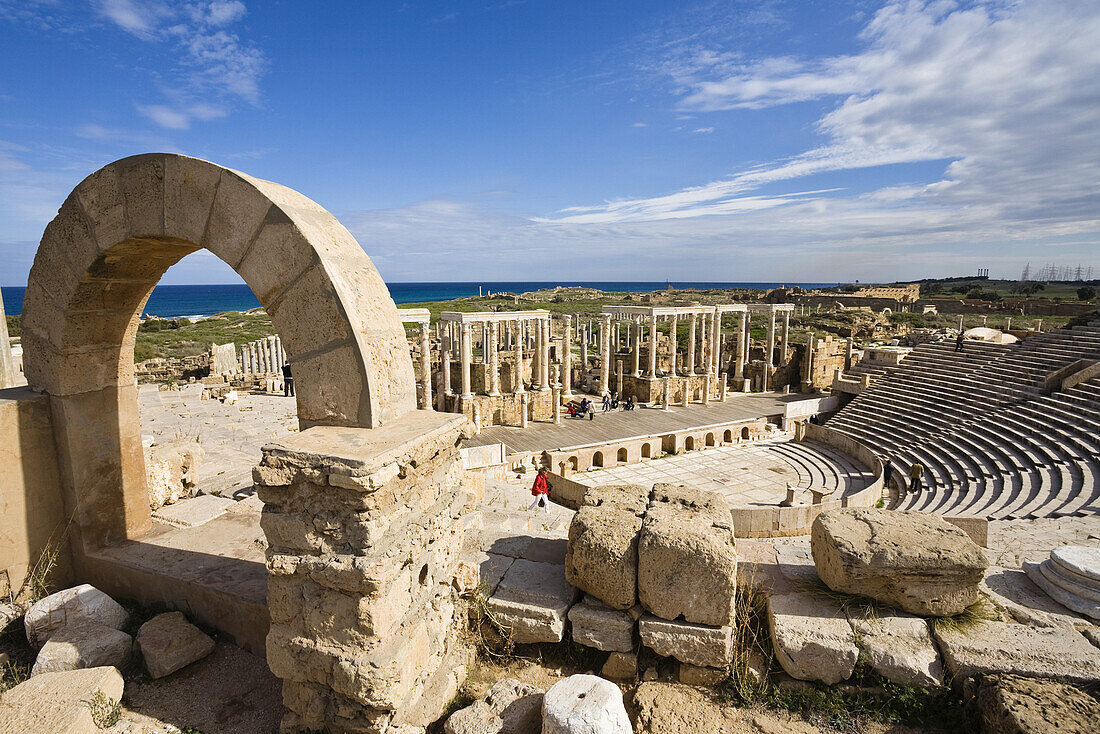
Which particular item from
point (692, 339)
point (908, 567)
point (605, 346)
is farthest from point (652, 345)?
point (908, 567)

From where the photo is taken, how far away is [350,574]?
296cm

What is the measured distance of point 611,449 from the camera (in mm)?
19672

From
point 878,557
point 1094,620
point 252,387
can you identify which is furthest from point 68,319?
point 252,387

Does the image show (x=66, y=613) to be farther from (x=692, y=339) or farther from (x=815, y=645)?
(x=692, y=339)

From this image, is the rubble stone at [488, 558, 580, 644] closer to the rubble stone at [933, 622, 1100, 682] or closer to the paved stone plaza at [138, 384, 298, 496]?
the rubble stone at [933, 622, 1100, 682]

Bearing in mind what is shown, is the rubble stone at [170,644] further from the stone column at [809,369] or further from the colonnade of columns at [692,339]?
the stone column at [809,369]

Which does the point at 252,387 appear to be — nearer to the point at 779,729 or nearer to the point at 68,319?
the point at 68,319

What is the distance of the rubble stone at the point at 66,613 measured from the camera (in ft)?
13.6

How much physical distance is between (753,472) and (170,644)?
711 inches

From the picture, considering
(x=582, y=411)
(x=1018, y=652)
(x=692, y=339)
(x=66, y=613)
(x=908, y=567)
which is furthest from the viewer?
(x=692, y=339)

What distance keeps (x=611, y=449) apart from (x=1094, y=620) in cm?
1582

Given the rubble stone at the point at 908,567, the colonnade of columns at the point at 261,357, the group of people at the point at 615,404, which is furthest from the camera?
the colonnade of columns at the point at 261,357

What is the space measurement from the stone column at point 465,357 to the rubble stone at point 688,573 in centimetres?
1752

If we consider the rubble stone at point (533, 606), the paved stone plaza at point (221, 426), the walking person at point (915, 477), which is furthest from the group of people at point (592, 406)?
the rubble stone at point (533, 606)
